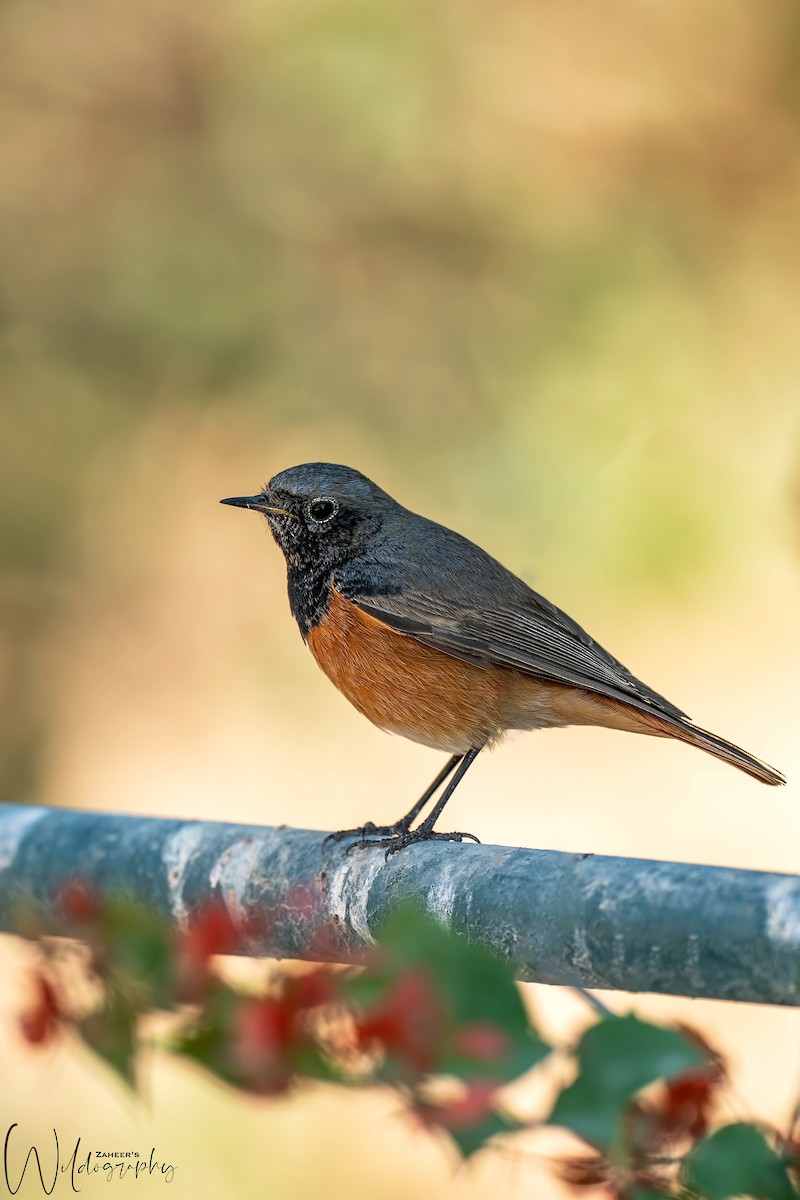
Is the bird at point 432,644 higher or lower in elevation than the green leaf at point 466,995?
higher

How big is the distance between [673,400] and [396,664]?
3192mm

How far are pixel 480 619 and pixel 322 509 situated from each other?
0.53 meters

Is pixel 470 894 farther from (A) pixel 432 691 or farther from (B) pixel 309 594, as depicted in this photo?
(B) pixel 309 594

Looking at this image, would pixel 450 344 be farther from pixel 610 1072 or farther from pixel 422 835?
pixel 610 1072

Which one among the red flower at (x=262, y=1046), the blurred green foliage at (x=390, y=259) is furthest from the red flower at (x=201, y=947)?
the blurred green foliage at (x=390, y=259)

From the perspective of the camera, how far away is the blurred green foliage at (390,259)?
6324 millimetres

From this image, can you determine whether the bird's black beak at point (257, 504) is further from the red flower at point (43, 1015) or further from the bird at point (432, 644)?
the red flower at point (43, 1015)

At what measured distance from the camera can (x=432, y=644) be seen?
3.52 m

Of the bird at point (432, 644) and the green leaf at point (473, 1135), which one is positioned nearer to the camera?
the green leaf at point (473, 1135)

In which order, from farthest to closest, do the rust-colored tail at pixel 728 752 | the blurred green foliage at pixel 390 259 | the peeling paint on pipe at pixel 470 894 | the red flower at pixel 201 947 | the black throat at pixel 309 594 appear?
the blurred green foliage at pixel 390 259, the black throat at pixel 309 594, the rust-colored tail at pixel 728 752, the peeling paint on pipe at pixel 470 894, the red flower at pixel 201 947

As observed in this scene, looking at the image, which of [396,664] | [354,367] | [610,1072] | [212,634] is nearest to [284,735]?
[212,634]

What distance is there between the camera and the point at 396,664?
3518 mm

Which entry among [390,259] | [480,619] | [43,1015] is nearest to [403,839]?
[480,619]

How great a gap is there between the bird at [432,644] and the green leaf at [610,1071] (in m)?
2.12
